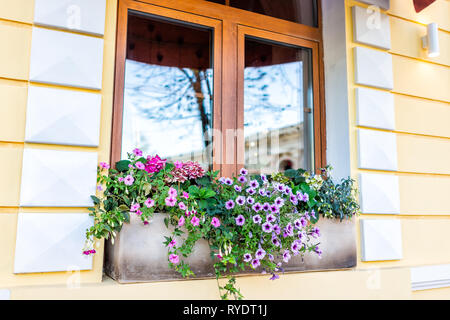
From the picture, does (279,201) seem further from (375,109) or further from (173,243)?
(375,109)

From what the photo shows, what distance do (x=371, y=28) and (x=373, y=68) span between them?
324 millimetres

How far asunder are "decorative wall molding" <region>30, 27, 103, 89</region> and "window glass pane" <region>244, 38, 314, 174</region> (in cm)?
137

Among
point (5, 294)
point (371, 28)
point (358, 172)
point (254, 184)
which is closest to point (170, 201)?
point (254, 184)

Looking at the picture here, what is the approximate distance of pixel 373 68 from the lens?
2732 mm

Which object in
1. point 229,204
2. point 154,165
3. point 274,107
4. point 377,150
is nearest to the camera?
point 229,204

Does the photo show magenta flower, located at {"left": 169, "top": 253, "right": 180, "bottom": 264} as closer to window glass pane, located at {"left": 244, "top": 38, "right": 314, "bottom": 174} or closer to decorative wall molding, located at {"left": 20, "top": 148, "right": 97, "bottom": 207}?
decorative wall molding, located at {"left": 20, "top": 148, "right": 97, "bottom": 207}

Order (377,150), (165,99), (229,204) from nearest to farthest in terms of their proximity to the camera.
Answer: (229,204) → (377,150) → (165,99)

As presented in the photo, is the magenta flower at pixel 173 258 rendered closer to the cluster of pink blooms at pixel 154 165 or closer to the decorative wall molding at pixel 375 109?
the cluster of pink blooms at pixel 154 165

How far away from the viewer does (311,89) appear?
2879 millimetres

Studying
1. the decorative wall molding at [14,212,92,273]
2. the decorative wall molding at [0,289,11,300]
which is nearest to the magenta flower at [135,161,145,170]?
the decorative wall molding at [14,212,92,273]

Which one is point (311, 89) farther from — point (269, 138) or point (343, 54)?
point (269, 138)

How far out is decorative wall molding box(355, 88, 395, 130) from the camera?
2646 millimetres

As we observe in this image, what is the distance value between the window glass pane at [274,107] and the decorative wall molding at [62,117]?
150cm
